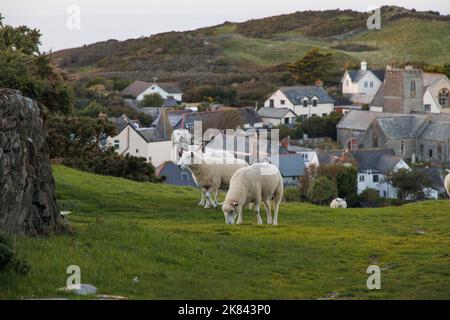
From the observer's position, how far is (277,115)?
109 meters

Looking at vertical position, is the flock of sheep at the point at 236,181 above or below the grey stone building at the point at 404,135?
above

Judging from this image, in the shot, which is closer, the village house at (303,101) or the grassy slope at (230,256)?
the grassy slope at (230,256)

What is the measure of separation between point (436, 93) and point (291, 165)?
47120 mm

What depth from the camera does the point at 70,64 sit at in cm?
17038

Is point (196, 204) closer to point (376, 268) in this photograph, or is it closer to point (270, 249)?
point (270, 249)

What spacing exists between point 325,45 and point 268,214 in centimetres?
16995

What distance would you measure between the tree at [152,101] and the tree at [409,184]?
47.3 m

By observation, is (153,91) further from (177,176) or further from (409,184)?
(177,176)

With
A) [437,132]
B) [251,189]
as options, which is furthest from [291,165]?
[251,189]

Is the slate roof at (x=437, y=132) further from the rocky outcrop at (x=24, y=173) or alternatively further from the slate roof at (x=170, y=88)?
the rocky outcrop at (x=24, y=173)

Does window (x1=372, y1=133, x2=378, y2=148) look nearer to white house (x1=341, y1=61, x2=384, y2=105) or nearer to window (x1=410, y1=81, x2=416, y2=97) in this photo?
window (x1=410, y1=81, x2=416, y2=97)

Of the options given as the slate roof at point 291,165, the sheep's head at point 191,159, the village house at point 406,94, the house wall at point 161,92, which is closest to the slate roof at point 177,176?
the slate roof at point 291,165

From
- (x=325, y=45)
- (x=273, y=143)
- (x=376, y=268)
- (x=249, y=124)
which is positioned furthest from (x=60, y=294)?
(x=325, y=45)

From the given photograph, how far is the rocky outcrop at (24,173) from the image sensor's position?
17016mm
